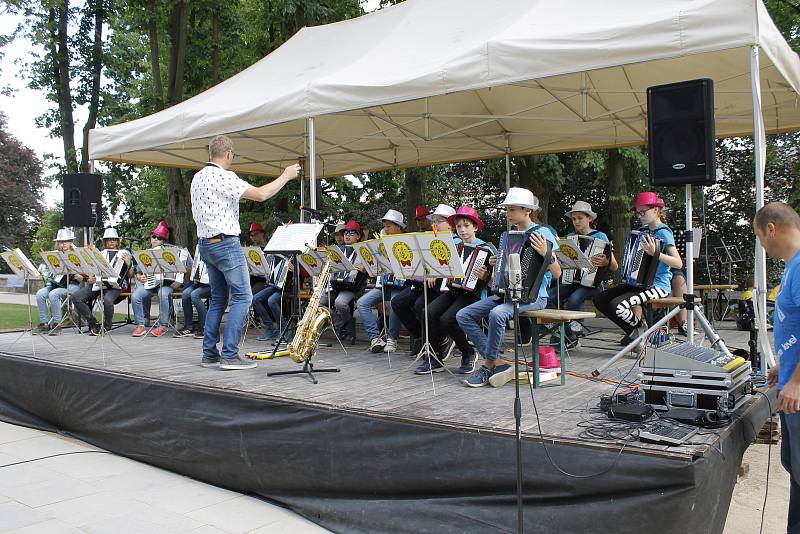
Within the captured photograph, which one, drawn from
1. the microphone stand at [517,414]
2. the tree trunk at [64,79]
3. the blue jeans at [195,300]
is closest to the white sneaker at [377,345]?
the blue jeans at [195,300]

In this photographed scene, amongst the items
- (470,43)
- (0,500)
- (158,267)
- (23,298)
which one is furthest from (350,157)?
(23,298)

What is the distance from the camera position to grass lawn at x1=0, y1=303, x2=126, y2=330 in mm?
14113

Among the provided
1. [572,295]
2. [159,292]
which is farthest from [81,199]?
[572,295]

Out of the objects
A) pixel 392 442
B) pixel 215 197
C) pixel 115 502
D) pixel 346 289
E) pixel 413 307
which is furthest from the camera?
pixel 346 289

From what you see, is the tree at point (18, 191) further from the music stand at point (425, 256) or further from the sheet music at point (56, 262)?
the music stand at point (425, 256)

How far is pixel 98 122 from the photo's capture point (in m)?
19.5

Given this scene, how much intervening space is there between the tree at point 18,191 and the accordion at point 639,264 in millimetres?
35919

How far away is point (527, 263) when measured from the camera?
539 cm

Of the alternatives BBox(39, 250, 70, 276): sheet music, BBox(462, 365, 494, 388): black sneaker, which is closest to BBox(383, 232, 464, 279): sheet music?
BBox(462, 365, 494, 388): black sneaker

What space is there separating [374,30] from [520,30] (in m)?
3.49

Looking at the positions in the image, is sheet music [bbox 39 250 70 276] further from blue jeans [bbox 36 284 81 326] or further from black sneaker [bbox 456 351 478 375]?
black sneaker [bbox 456 351 478 375]

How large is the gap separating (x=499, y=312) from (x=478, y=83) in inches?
83.4

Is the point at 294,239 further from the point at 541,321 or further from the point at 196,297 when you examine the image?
the point at 196,297

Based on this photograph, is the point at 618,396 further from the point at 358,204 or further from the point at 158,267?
the point at 358,204
